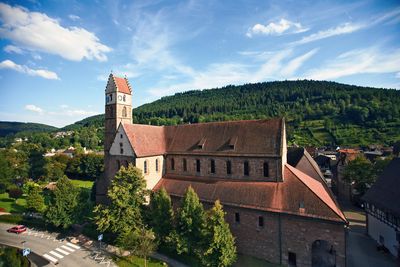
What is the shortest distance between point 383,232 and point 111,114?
43.7 m

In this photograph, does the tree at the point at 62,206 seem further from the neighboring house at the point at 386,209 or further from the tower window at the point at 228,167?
the neighboring house at the point at 386,209

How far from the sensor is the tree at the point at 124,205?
1102 inches

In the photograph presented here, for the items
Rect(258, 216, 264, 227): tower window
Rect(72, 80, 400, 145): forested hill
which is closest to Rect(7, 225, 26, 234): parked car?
Rect(258, 216, 264, 227): tower window

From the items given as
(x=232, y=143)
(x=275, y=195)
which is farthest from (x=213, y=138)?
(x=275, y=195)

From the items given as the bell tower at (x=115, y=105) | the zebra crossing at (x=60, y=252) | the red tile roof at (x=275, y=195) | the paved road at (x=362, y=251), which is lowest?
the zebra crossing at (x=60, y=252)

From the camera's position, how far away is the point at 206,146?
35.1 meters

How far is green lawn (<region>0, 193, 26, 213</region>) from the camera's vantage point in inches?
1908

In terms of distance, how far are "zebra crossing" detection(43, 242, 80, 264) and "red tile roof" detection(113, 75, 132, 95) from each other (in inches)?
964

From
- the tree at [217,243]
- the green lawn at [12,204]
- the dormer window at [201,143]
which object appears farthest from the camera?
the green lawn at [12,204]

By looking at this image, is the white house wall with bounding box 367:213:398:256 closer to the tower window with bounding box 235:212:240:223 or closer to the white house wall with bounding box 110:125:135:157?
the tower window with bounding box 235:212:240:223

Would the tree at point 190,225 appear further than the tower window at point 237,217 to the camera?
No

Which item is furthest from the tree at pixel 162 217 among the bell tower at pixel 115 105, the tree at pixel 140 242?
the bell tower at pixel 115 105

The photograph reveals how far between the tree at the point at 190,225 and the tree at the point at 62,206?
61.9ft

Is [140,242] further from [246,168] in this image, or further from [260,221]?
[246,168]
